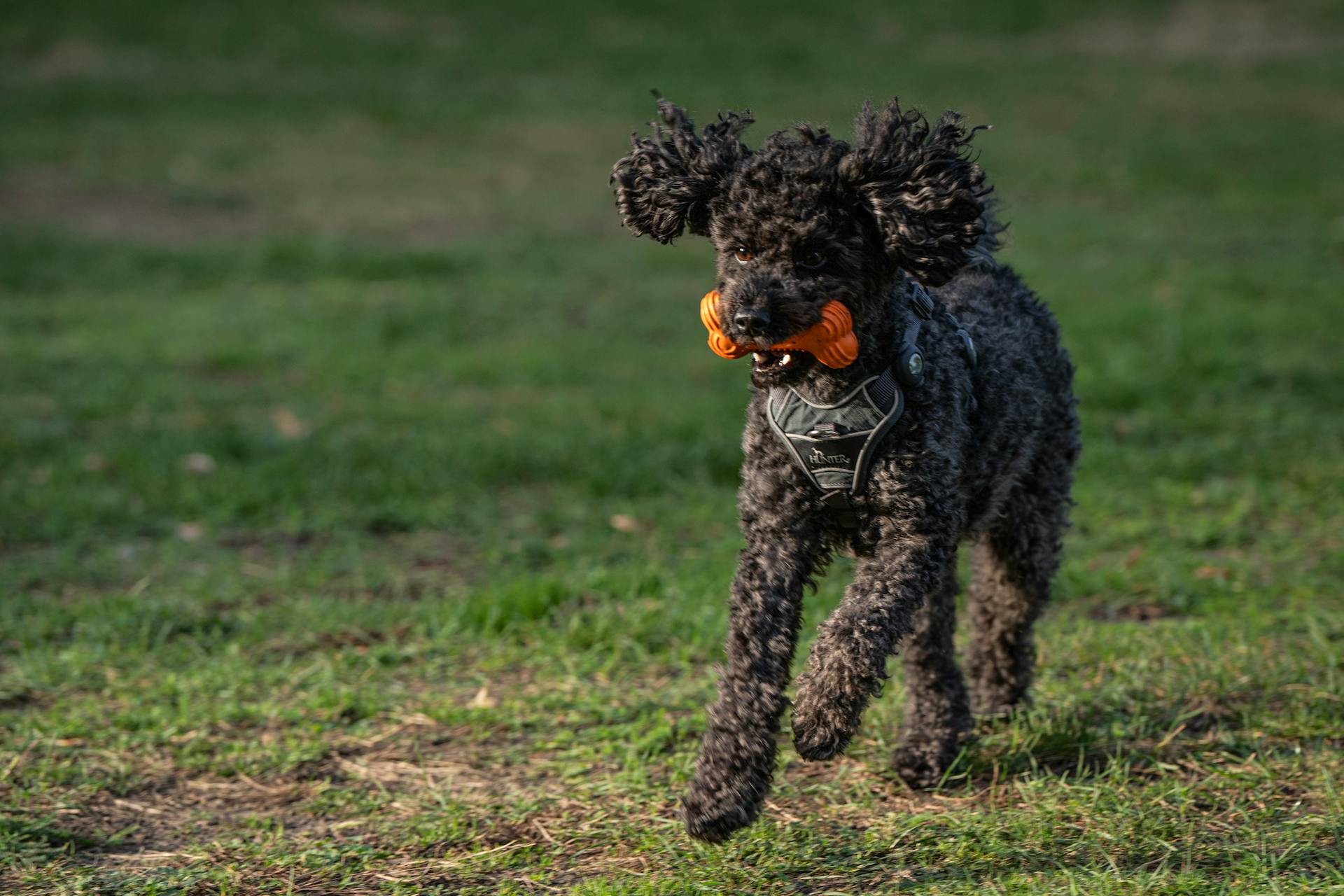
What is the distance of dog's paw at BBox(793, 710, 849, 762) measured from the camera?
3.70m

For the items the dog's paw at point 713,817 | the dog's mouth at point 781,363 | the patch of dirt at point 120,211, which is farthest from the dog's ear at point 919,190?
the patch of dirt at point 120,211

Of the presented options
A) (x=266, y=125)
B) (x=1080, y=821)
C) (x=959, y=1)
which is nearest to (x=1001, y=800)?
(x=1080, y=821)

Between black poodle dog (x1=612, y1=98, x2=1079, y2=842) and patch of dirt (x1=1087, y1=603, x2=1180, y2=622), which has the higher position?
black poodle dog (x1=612, y1=98, x2=1079, y2=842)

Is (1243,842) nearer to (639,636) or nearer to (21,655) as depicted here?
(639,636)

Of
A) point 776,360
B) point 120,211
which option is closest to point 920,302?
point 776,360

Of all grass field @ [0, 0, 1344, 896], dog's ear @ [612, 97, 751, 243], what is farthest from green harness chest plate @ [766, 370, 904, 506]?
grass field @ [0, 0, 1344, 896]

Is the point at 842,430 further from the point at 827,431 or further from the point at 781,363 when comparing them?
the point at 781,363

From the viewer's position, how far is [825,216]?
12.5 ft

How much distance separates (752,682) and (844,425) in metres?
0.74

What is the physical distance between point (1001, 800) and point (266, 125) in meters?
17.5

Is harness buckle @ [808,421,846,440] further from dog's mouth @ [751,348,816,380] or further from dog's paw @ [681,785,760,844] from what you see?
dog's paw @ [681,785,760,844]

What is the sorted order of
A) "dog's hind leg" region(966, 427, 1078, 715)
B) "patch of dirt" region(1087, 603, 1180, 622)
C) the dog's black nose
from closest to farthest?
the dog's black nose < "dog's hind leg" region(966, 427, 1078, 715) < "patch of dirt" region(1087, 603, 1180, 622)

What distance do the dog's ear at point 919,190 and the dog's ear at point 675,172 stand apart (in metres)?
0.35

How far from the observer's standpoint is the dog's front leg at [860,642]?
12.1 feet
